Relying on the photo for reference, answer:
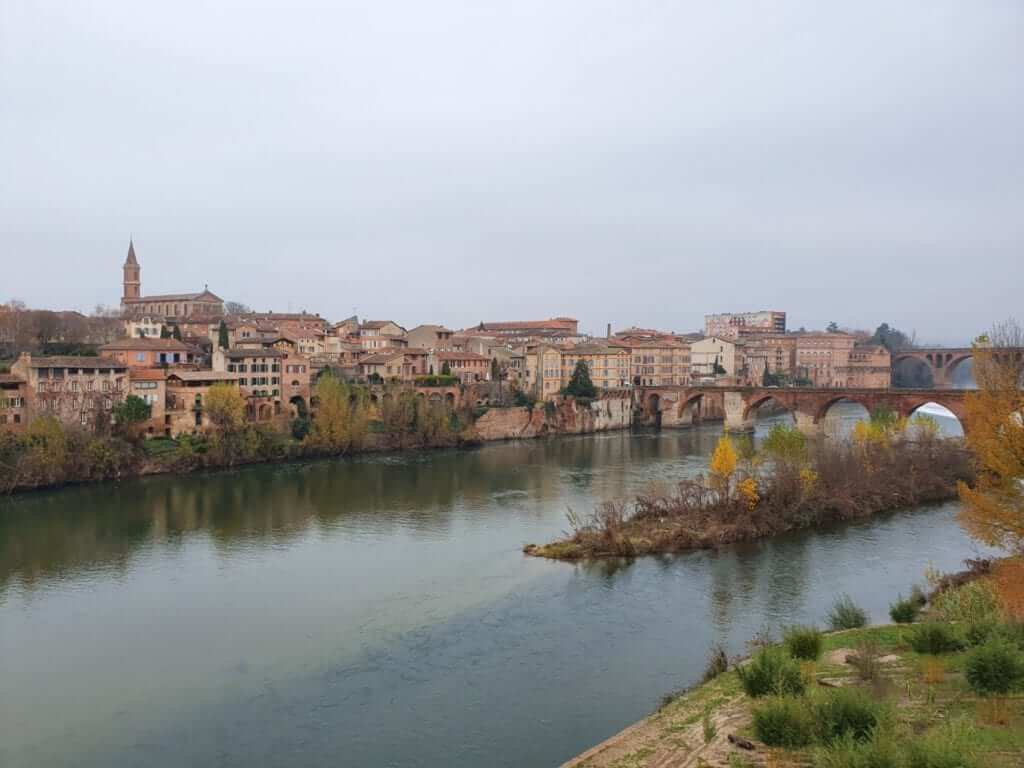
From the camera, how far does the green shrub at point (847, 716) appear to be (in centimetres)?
706

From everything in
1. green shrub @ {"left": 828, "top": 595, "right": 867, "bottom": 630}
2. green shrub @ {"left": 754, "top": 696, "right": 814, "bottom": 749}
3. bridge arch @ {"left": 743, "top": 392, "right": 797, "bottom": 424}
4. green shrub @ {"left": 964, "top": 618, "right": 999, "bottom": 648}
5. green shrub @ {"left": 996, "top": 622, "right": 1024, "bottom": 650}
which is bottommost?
green shrub @ {"left": 828, "top": 595, "right": 867, "bottom": 630}

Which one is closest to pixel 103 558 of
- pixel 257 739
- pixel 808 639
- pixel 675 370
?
pixel 257 739

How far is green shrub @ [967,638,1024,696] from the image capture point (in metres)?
7.93

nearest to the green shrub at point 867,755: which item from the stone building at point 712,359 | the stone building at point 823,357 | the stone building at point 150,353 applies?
the stone building at point 150,353

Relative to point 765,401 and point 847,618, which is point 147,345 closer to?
point 847,618

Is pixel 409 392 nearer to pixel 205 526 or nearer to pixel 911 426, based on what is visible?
pixel 205 526

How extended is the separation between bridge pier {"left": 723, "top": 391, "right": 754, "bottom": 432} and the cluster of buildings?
7.26 metres

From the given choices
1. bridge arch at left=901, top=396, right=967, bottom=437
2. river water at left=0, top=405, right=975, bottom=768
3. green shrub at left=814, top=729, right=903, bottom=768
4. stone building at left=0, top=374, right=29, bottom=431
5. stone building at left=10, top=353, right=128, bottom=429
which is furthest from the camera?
bridge arch at left=901, top=396, right=967, bottom=437

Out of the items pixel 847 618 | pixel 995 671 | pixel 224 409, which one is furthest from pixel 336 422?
pixel 995 671

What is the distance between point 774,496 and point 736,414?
77.4 feet

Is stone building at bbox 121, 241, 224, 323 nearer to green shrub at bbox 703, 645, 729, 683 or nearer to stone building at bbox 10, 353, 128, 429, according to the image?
stone building at bbox 10, 353, 128, 429

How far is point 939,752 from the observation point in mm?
5672

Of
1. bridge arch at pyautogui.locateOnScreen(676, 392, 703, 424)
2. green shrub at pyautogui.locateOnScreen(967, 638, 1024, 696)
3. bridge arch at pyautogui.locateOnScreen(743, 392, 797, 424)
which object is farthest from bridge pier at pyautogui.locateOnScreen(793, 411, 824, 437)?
Answer: green shrub at pyautogui.locateOnScreen(967, 638, 1024, 696)

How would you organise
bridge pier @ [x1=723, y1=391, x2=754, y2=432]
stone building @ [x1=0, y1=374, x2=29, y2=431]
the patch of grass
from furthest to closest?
1. bridge pier @ [x1=723, y1=391, x2=754, y2=432]
2. stone building @ [x1=0, y1=374, x2=29, y2=431]
3. the patch of grass
